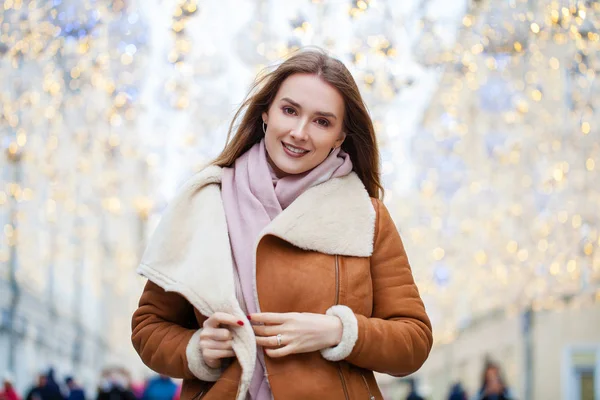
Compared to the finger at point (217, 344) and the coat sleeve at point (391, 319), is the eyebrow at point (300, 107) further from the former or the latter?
the finger at point (217, 344)

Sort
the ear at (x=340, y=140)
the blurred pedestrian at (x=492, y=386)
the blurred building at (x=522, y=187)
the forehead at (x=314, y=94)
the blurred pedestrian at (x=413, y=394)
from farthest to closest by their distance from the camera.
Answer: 1. the blurred pedestrian at (x=413, y=394)
2. the blurred pedestrian at (x=492, y=386)
3. the blurred building at (x=522, y=187)
4. the ear at (x=340, y=140)
5. the forehead at (x=314, y=94)

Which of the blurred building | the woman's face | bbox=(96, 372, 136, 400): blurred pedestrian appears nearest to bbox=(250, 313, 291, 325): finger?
the woman's face

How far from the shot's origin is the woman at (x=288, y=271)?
98.4 inches

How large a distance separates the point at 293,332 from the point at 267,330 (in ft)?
0.21

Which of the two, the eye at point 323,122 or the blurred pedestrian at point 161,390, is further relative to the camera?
the blurred pedestrian at point 161,390

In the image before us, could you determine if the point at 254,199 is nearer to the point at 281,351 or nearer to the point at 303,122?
the point at 303,122

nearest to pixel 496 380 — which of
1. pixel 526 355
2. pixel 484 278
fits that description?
pixel 526 355

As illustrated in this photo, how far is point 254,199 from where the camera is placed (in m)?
2.67

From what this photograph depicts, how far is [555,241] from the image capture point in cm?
1623

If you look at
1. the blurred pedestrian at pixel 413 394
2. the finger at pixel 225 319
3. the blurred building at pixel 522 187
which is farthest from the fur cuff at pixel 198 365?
the blurred pedestrian at pixel 413 394

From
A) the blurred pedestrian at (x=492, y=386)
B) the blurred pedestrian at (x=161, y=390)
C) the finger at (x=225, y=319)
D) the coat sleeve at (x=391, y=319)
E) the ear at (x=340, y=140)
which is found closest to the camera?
the finger at (x=225, y=319)

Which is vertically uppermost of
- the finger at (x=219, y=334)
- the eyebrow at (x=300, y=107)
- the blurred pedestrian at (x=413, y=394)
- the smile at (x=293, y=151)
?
the eyebrow at (x=300, y=107)

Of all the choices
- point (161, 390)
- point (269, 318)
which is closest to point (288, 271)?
point (269, 318)

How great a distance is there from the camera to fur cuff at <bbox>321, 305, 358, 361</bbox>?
8.21 ft
